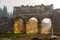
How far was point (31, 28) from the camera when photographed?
4944 centimetres

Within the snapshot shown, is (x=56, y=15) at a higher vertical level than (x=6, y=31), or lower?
higher

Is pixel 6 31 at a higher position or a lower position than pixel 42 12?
lower

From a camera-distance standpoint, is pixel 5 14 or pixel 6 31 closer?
pixel 6 31

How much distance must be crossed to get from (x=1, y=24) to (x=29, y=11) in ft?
21.2

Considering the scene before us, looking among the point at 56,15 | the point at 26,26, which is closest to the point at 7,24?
the point at 26,26

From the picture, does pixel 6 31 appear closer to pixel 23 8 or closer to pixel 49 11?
pixel 23 8

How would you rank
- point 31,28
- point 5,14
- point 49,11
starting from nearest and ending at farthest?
point 49,11
point 31,28
point 5,14

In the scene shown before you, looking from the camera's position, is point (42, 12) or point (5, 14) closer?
point (42, 12)

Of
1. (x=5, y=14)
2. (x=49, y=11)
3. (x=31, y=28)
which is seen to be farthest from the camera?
(x=5, y=14)

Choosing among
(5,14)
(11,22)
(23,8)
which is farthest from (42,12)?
(5,14)

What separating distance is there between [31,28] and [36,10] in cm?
846

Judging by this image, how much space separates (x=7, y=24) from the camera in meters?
43.0

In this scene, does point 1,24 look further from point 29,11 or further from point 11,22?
point 29,11

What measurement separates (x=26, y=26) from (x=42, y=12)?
14.4ft
